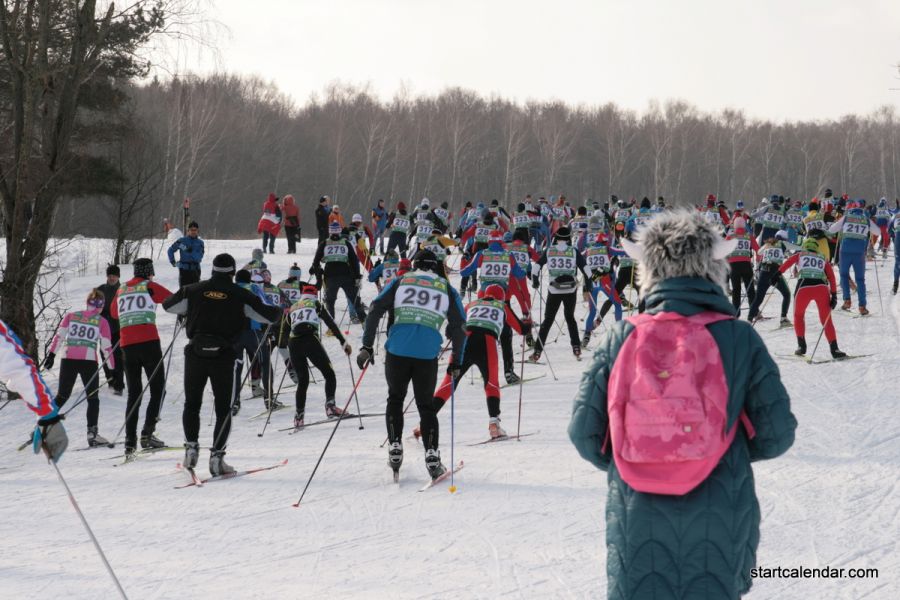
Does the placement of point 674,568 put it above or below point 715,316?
below

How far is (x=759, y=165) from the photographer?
73062 mm

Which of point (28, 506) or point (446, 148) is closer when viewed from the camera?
point (28, 506)

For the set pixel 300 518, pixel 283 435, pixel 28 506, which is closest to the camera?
pixel 300 518

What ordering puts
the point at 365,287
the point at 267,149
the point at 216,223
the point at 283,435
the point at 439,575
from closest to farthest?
the point at 439,575 < the point at 283,435 < the point at 365,287 < the point at 216,223 < the point at 267,149

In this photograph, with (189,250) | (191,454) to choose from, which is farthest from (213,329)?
(189,250)

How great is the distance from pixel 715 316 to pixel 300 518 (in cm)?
399

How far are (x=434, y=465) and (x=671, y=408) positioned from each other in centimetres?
436

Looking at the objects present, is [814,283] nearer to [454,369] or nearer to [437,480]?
[454,369]

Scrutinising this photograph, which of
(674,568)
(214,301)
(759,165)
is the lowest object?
(674,568)

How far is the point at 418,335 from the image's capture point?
254 inches

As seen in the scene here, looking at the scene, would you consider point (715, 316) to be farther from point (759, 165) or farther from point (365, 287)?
Result: point (759, 165)

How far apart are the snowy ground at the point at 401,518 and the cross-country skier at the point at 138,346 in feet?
1.40

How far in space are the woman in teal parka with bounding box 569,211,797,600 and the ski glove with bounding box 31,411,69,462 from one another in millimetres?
2556

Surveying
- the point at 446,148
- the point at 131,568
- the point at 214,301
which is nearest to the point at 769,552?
the point at 131,568
